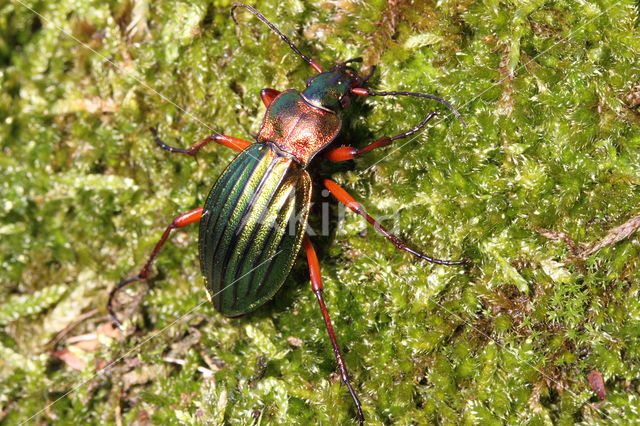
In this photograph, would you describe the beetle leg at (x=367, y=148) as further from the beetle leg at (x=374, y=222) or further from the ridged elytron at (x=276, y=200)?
the beetle leg at (x=374, y=222)

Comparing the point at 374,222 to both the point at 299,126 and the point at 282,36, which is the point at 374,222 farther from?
the point at 282,36

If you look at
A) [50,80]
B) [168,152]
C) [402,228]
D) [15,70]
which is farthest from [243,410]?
[15,70]

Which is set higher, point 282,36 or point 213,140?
point 282,36

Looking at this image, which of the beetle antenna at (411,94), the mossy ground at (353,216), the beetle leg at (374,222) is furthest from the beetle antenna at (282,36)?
the beetle leg at (374,222)

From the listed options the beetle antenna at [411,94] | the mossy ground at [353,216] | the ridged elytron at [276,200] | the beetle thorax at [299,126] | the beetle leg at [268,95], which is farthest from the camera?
the beetle leg at [268,95]

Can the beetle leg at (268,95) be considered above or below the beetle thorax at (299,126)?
above

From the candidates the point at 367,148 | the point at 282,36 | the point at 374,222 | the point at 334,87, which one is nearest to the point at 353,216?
the point at 374,222

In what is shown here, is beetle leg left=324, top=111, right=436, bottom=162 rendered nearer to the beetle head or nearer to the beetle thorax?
the beetle thorax

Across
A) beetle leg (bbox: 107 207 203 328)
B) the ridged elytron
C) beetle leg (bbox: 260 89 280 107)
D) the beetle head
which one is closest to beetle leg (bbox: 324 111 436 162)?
the ridged elytron
